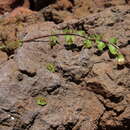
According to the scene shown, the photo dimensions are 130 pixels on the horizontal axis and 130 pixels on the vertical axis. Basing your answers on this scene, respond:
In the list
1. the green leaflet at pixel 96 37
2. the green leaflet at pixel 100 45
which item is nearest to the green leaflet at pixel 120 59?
the green leaflet at pixel 100 45

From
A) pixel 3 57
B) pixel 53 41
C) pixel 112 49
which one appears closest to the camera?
pixel 112 49

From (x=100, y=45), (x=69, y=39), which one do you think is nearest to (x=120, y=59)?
(x=100, y=45)

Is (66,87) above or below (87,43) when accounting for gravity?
below

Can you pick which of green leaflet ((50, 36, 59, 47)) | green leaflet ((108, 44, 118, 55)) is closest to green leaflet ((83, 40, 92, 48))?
green leaflet ((108, 44, 118, 55))

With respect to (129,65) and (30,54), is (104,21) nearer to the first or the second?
(129,65)

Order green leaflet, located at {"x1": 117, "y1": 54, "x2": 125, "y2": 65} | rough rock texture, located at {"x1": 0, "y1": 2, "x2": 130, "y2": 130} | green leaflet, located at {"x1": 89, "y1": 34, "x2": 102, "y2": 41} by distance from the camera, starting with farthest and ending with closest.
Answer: green leaflet, located at {"x1": 89, "y1": 34, "x2": 102, "y2": 41} < green leaflet, located at {"x1": 117, "y1": 54, "x2": 125, "y2": 65} < rough rock texture, located at {"x1": 0, "y1": 2, "x2": 130, "y2": 130}

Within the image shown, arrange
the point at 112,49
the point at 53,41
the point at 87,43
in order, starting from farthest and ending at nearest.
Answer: the point at 53,41, the point at 87,43, the point at 112,49

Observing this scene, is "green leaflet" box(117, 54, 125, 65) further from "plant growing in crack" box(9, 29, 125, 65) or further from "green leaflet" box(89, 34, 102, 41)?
"green leaflet" box(89, 34, 102, 41)

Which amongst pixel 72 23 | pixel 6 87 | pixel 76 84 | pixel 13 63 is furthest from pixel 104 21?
pixel 6 87

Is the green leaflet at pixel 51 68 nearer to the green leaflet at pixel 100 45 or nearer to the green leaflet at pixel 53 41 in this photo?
the green leaflet at pixel 53 41

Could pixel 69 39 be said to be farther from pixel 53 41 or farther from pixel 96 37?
pixel 96 37
